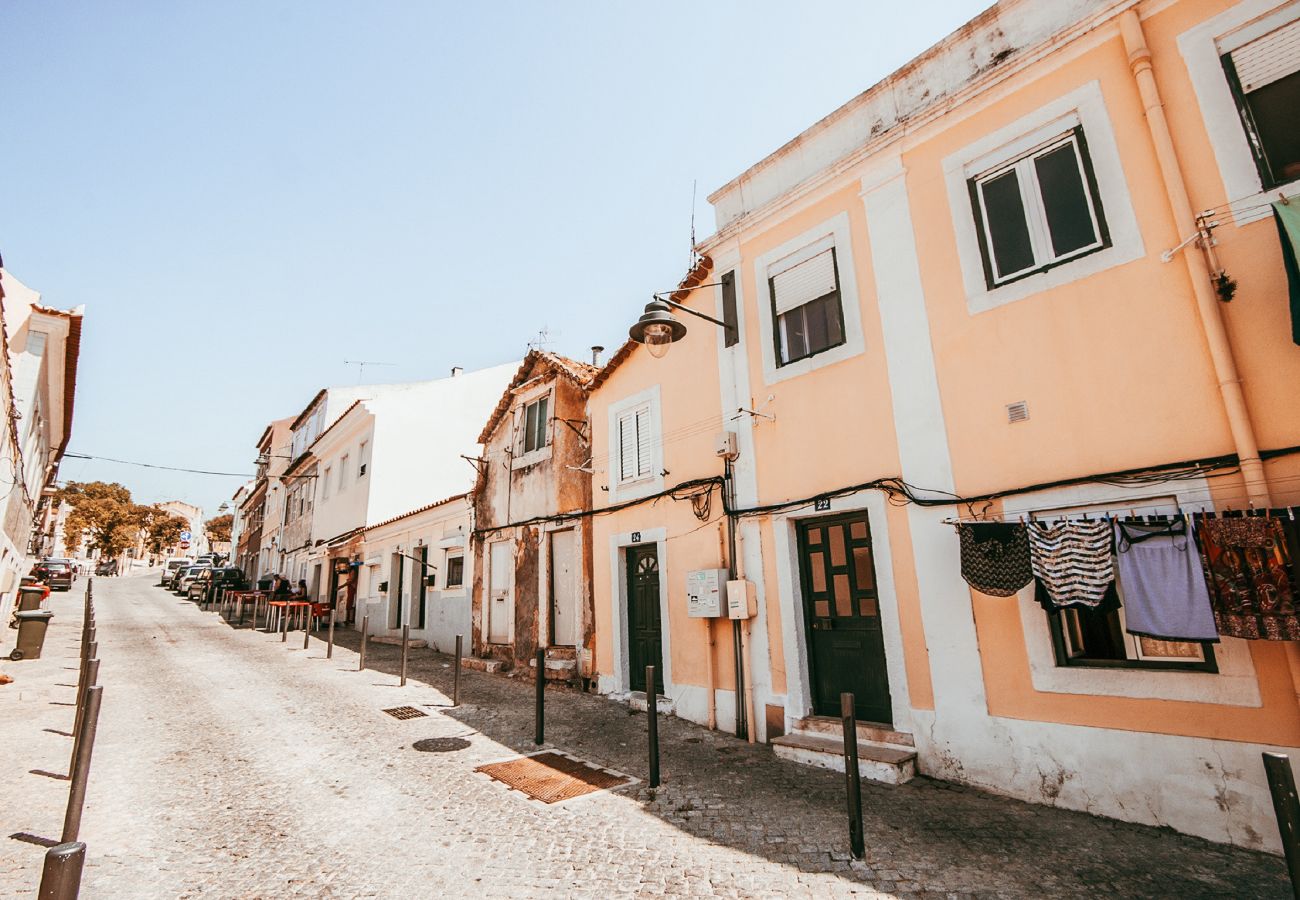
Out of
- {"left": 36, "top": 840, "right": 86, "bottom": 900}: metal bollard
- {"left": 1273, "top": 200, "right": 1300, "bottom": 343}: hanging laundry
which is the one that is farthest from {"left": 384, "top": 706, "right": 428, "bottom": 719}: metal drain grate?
{"left": 1273, "top": 200, "right": 1300, "bottom": 343}: hanging laundry

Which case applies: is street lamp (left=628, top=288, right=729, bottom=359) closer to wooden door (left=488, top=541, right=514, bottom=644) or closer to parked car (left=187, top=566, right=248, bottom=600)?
wooden door (left=488, top=541, right=514, bottom=644)

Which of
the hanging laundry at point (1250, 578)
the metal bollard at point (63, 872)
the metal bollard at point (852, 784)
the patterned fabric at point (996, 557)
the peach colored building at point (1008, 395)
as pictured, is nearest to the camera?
the metal bollard at point (63, 872)

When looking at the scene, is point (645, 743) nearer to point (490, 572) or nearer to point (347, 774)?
point (347, 774)

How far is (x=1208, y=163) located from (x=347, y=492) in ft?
78.0

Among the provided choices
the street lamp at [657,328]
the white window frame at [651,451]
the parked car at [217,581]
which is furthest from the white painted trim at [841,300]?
the parked car at [217,581]

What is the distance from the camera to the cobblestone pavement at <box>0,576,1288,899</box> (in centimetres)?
401

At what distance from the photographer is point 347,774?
6.11 metres

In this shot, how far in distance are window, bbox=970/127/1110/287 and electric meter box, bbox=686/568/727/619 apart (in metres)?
4.83

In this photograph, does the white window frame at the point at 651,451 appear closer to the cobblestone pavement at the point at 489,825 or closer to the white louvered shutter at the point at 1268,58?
the cobblestone pavement at the point at 489,825

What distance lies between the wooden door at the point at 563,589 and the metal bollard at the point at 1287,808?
9741mm

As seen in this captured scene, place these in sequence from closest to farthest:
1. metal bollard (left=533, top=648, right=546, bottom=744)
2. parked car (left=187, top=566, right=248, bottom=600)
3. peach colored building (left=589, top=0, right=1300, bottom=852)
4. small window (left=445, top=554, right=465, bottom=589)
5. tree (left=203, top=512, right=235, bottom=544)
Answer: peach colored building (left=589, top=0, right=1300, bottom=852) → metal bollard (left=533, top=648, right=546, bottom=744) → small window (left=445, top=554, right=465, bottom=589) → parked car (left=187, top=566, right=248, bottom=600) → tree (left=203, top=512, right=235, bottom=544)

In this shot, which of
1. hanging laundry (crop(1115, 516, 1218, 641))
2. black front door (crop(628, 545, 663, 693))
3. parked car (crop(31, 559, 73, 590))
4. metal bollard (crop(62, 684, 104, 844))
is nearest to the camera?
metal bollard (crop(62, 684, 104, 844))

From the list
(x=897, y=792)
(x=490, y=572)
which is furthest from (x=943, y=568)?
(x=490, y=572)

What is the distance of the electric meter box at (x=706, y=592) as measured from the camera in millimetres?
8188
